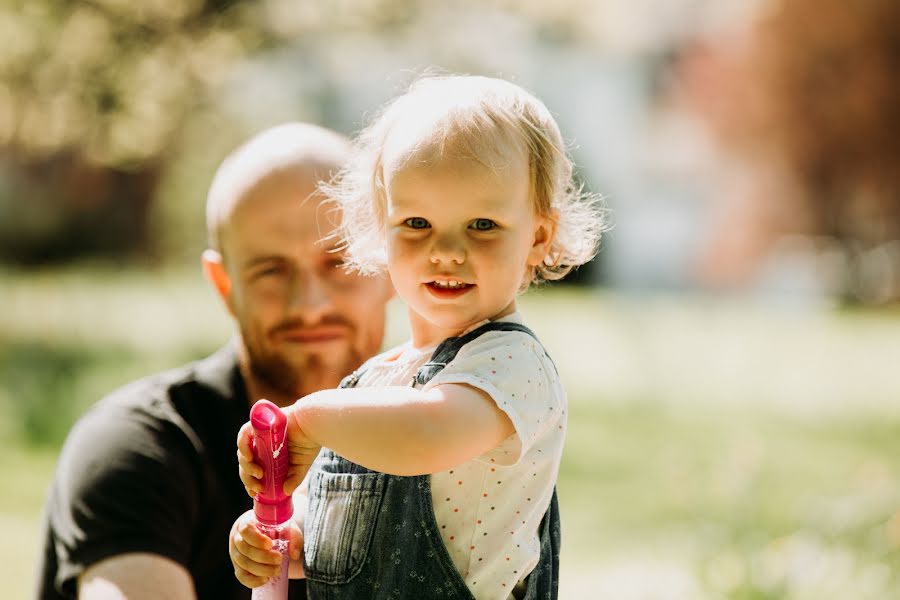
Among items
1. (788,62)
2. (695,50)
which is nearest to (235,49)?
(788,62)

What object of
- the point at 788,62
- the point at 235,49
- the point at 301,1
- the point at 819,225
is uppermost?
Result: the point at 788,62

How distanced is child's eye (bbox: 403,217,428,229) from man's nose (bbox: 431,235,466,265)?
43 millimetres

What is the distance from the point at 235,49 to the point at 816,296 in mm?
17749

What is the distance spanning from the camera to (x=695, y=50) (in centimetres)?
2772

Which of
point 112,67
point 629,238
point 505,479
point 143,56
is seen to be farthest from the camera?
point 629,238

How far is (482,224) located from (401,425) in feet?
1.19

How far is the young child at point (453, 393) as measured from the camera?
1699 millimetres

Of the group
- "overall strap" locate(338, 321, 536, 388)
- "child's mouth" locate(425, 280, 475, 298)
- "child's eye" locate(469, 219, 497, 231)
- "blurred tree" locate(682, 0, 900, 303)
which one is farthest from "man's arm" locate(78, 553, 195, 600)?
"blurred tree" locate(682, 0, 900, 303)

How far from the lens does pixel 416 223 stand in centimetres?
181

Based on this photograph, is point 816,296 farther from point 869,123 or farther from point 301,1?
point 301,1

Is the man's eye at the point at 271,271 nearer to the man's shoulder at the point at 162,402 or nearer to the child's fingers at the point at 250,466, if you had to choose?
the man's shoulder at the point at 162,402


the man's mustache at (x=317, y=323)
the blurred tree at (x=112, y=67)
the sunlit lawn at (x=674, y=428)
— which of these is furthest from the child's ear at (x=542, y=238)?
the blurred tree at (x=112, y=67)

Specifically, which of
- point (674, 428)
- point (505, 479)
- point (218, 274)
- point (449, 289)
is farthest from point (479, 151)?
point (674, 428)

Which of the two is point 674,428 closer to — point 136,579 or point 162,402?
point 162,402
